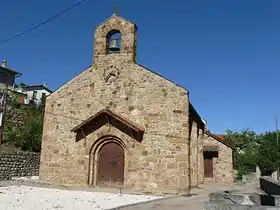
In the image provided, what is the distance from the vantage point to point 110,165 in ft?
59.4

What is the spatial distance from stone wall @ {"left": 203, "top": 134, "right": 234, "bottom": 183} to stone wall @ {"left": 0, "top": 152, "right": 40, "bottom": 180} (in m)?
14.1

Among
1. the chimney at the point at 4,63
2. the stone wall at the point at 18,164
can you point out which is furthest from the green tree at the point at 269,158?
the chimney at the point at 4,63

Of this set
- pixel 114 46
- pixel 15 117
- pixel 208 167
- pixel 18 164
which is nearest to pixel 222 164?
pixel 208 167

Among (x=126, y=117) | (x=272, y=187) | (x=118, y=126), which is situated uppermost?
(x=126, y=117)

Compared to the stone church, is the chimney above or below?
above

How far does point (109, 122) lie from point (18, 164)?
25.6 feet

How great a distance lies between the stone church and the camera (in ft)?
55.4

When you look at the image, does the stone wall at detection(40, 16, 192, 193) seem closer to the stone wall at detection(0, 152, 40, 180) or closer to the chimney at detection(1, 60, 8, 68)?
the stone wall at detection(0, 152, 40, 180)

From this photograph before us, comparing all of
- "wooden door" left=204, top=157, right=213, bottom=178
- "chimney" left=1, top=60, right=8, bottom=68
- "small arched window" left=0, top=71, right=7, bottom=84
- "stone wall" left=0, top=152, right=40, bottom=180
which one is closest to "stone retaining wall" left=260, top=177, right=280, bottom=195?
"wooden door" left=204, top=157, right=213, bottom=178

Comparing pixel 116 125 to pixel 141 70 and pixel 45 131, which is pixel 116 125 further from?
pixel 45 131

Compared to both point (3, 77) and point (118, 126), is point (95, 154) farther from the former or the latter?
point (3, 77)

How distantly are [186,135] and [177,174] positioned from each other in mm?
2034

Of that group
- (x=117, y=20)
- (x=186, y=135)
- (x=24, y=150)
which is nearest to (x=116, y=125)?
(x=186, y=135)

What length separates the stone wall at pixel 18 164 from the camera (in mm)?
20156
